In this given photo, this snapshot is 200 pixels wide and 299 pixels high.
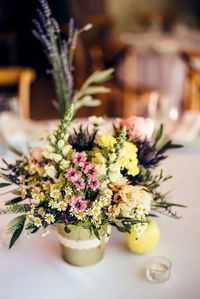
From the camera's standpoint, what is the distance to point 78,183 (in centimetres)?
85

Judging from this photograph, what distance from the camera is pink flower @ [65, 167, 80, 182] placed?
850mm

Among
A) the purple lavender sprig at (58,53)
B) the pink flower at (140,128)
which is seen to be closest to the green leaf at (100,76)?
the purple lavender sprig at (58,53)

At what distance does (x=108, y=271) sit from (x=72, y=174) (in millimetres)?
324

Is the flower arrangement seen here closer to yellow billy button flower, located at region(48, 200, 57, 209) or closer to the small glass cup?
yellow billy button flower, located at region(48, 200, 57, 209)

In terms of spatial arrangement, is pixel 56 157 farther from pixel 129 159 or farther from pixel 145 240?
pixel 145 240

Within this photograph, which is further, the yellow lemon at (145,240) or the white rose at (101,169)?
the yellow lemon at (145,240)

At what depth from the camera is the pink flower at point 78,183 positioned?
2.78 feet

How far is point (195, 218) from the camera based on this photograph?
1.24 m

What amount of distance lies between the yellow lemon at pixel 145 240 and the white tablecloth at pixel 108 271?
23 mm

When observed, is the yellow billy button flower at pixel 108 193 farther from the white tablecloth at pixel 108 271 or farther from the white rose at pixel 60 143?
the white tablecloth at pixel 108 271

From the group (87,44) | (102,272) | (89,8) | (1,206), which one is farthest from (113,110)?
(102,272)

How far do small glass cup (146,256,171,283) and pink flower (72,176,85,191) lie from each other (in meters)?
0.32

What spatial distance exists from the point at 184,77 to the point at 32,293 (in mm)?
3233

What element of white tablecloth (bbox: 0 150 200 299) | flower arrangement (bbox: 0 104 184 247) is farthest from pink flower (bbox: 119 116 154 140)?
white tablecloth (bbox: 0 150 200 299)
